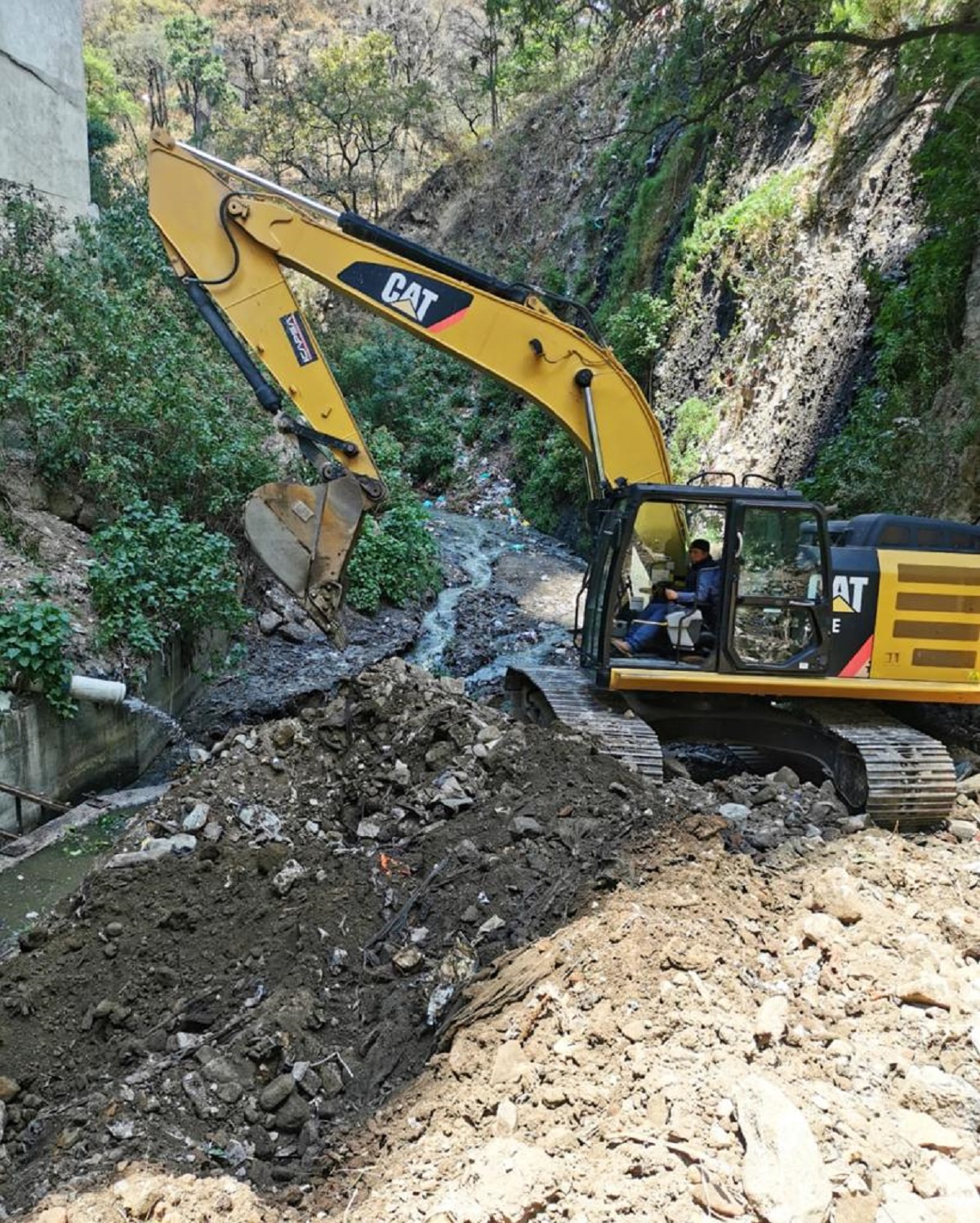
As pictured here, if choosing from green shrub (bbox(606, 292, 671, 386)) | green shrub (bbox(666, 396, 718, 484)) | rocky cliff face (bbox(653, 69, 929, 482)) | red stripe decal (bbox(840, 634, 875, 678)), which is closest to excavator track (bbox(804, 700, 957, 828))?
red stripe decal (bbox(840, 634, 875, 678))

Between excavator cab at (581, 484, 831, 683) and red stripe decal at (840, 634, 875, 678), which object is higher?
excavator cab at (581, 484, 831, 683)

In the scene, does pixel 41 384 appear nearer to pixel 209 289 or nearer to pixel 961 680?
pixel 209 289

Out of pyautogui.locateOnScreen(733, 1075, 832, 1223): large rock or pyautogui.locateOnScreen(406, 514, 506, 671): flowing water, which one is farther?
pyautogui.locateOnScreen(406, 514, 506, 671): flowing water

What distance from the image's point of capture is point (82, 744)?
6.93 m

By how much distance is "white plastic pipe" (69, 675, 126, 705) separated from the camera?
6660 mm

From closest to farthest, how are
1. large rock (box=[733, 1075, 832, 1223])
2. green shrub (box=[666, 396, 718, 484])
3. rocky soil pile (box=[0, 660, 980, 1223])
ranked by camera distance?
large rock (box=[733, 1075, 832, 1223]) → rocky soil pile (box=[0, 660, 980, 1223]) → green shrub (box=[666, 396, 718, 484])

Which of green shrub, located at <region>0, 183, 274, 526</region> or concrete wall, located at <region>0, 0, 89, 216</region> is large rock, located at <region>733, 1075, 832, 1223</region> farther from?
concrete wall, located at <region>0, 0, 89, 216</region>

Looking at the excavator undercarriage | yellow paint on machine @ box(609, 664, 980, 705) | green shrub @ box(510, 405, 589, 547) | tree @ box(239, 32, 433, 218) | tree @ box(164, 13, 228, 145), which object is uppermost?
tree @ box(164, 13, 228, 145)

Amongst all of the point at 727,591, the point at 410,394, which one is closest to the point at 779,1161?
the point at 727,591

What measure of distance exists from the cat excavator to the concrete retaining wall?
7.00 feet

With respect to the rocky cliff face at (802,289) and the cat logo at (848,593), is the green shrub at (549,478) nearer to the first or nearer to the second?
the rocky cliff face at (802,289)

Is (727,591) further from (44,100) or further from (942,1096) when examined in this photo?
(44,100)

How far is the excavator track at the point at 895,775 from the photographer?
5.46 meters

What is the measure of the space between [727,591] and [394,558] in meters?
7.73
